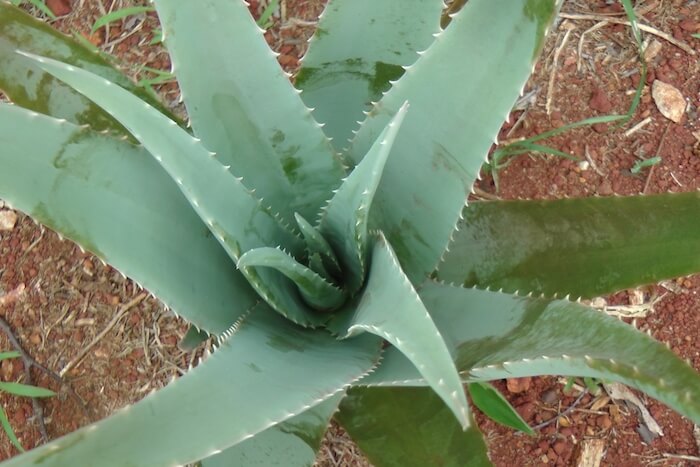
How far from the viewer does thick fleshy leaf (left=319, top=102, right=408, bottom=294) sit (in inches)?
27.3

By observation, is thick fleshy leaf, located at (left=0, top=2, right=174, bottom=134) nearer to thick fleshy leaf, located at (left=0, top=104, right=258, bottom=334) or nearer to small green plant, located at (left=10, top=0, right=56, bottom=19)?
thick fleshy leaf, located at (left=0, top=104, right=258, bottom=334)

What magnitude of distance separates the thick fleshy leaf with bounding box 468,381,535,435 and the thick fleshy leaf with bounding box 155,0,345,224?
53 cm

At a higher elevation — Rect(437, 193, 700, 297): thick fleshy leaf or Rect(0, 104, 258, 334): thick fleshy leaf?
Rect(0, 104, 258, 334): thick fleshy leaf

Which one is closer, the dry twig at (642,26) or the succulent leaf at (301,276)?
the succulent leaf at (301,276)

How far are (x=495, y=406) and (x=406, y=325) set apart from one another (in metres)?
0.69

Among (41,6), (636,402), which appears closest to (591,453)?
(636,402)

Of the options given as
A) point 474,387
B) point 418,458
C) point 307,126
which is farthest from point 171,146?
point 474,387

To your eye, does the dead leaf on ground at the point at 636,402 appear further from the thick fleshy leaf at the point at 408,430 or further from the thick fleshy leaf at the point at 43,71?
the thick fleshy leaf at the point at 43,71

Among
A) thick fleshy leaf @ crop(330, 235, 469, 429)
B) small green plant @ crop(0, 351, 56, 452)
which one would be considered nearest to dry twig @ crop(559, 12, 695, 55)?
thick fleshy leaf @ crop(330, 235, 469, 429)

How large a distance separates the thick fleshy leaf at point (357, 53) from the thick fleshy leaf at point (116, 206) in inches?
11.5

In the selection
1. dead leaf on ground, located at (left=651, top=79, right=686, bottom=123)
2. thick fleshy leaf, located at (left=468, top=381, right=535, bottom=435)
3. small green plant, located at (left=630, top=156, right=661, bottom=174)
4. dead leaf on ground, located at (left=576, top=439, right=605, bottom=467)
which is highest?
dead leaf on ground, located at (left=651, top=79, right=686, bottom=123)

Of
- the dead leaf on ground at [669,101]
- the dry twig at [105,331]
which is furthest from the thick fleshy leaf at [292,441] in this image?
the dead leaf on ground at [669,101]

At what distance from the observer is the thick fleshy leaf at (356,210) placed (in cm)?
69

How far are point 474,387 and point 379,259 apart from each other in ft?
1.83
